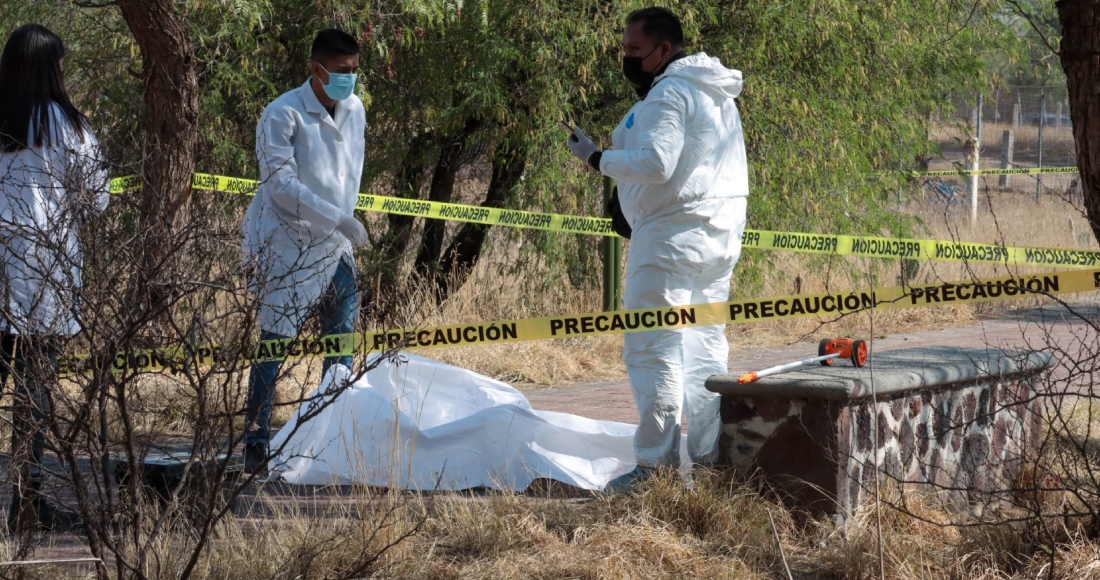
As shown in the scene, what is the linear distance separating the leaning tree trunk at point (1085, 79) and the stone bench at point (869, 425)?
66 cm

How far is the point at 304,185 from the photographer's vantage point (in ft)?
18.4

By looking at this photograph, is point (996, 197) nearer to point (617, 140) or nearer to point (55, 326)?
point (617, 140)

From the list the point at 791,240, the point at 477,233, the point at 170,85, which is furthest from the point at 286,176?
the point at 477,233

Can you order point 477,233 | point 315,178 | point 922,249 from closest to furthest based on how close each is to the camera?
1. point 315,178
2. point 922,249
3. point 477,233

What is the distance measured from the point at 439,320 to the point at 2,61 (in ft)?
16.8

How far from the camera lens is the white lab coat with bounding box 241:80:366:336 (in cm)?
554

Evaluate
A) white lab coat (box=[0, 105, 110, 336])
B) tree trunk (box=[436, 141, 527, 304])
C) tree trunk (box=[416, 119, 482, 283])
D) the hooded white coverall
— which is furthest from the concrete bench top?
tree trunk (box=[416, 119, 482, 283])

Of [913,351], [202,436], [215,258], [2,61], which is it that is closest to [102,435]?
[202,436]

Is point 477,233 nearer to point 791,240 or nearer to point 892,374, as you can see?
point 791,240

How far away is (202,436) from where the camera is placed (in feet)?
11.5

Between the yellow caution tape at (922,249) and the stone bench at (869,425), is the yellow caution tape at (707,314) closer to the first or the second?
the stone bench at (869,425)

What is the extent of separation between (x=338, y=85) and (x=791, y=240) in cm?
351

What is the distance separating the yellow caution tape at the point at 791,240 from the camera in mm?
6266

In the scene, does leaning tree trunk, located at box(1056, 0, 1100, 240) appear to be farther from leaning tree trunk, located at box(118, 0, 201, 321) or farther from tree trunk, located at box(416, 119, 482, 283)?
tree trunk, located at box(416, 119, 482, 283)
